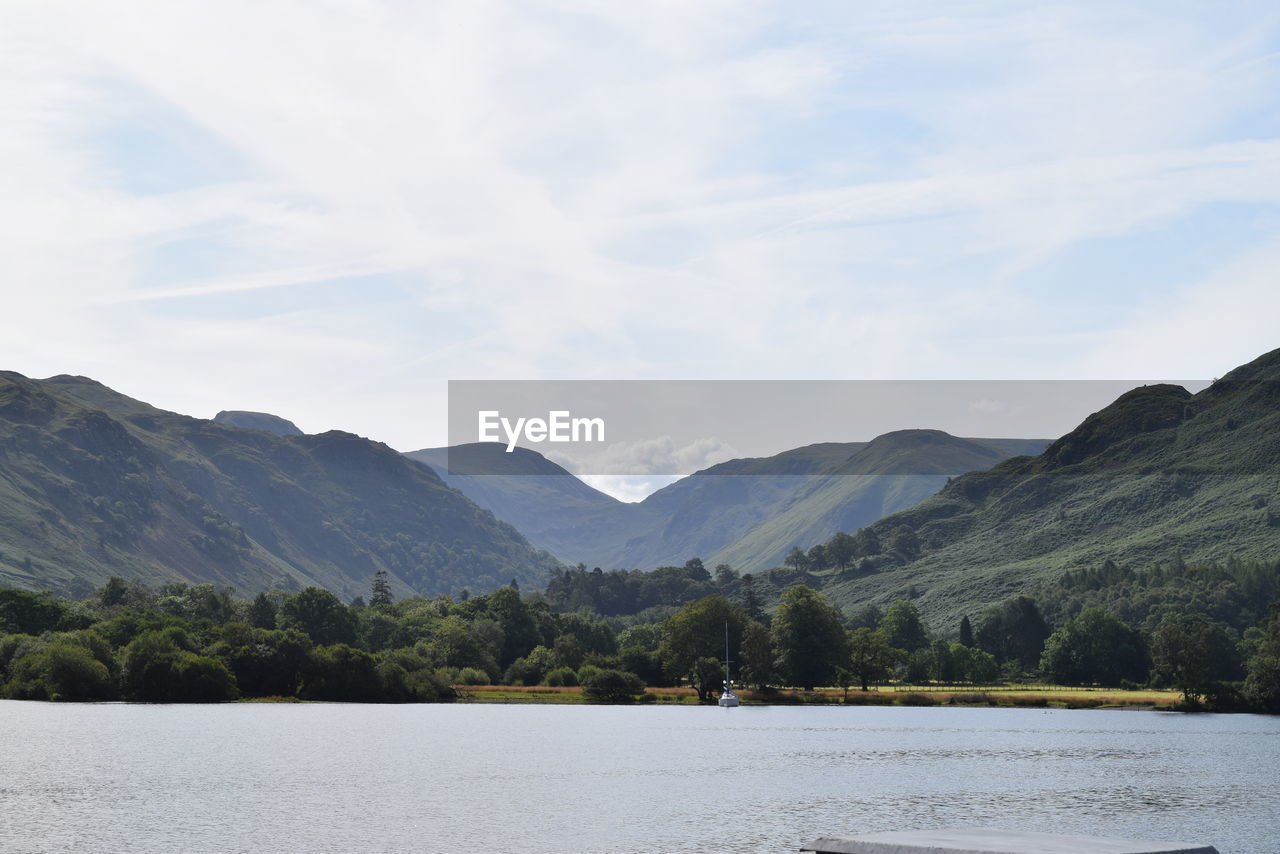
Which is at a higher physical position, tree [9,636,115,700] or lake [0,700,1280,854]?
tree [9,636,115,700]

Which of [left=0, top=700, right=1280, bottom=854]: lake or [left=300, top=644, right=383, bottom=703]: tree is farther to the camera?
[left=300, top=644, right=383, bottom=703]: tree

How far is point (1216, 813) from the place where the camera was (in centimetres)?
7331

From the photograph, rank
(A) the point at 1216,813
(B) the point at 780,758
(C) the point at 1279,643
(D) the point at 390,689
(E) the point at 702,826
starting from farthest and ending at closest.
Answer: (D) the point at 390,689
(C) the point at 1279,643
(B) the point at 780,758
(A) the point at 1216,813
(E) the point at 702,826

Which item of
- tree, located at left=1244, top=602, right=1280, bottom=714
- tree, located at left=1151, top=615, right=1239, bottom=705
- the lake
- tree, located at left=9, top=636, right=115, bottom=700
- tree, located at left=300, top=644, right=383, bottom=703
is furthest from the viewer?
tree, located at left=300, top=644, right=383, bottom=703

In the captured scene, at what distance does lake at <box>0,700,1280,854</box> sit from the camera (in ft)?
201

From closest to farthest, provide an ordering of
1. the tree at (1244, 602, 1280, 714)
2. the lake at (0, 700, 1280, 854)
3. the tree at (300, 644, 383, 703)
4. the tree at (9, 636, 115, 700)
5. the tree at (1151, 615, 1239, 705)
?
1. the lake at (0, 700, 1280, 854)
2. the tree at (9, 636, 115, 700)
3. the tree at (1244, 602, 1280, 714)
4. the tree at (1151, 615, 1239, 705)
5. the tree at (300, 644, 383, 703)

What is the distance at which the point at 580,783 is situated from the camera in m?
85.4

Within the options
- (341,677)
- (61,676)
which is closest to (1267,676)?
(341,677)

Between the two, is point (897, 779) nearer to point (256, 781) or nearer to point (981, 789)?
point (981, 789)

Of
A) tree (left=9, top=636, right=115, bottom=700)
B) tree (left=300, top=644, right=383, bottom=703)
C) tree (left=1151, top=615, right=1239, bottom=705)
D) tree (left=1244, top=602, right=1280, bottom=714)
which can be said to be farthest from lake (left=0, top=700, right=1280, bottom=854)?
tree (left=1151, top=615, right=1239, bottom=705)

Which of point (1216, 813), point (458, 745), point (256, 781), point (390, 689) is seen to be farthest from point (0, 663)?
point (1216, 813)

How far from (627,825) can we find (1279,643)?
14696cm

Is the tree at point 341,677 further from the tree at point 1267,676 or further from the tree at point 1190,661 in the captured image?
the tree at point 1267,676

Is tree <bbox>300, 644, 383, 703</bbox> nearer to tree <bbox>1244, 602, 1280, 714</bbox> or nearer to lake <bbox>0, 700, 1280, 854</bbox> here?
lake <bbox>0, 700, 1280, 854</bbox>
